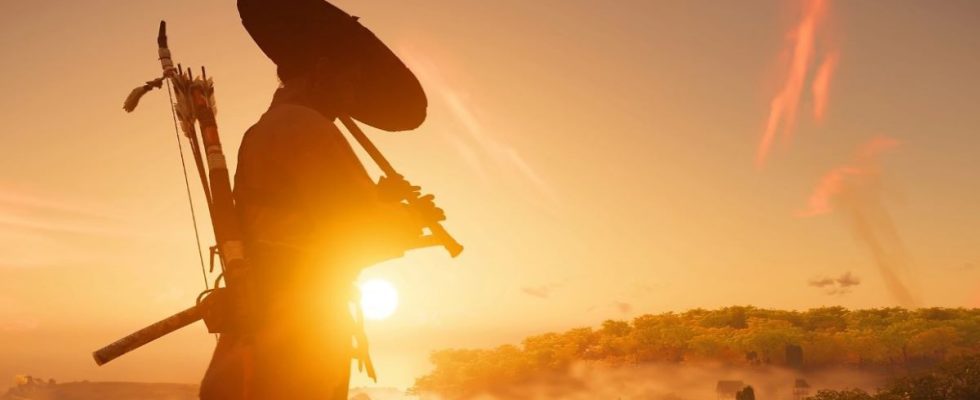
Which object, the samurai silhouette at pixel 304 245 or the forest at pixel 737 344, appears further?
the forest at pixel 737 344

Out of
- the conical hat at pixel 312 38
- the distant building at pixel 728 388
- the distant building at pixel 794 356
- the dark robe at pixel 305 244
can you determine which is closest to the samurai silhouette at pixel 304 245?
the dark robe at pixel 305 244

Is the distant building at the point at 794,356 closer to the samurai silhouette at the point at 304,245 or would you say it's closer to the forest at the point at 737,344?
the forest at the point at 737,344

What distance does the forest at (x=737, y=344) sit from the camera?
9300 cm

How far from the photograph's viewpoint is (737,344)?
10156 cm

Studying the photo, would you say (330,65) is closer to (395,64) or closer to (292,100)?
(292,100)

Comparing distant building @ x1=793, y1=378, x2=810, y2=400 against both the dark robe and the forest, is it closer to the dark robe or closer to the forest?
the forest

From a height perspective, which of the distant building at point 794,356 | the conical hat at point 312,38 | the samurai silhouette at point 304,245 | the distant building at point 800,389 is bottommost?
the samurai silhouette at point 304,245

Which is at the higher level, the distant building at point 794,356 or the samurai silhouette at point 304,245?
the distant building at point 794,356

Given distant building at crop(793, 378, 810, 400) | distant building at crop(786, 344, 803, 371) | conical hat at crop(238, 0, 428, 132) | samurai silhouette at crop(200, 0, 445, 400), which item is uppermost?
distant building at crop(786, 344, 803, 371)

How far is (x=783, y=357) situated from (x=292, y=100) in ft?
365

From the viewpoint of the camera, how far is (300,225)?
3662 mm

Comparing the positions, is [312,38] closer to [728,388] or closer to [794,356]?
[794,356]

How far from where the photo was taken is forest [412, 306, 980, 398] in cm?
9300

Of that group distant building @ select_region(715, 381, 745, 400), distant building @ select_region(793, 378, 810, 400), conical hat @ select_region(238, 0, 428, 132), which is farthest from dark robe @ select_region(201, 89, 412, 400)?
distant building @ select_region(715, 381, 745, 400)
